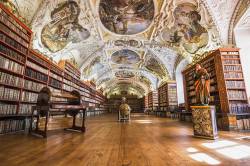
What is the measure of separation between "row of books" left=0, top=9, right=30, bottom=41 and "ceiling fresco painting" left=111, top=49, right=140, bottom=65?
382 inches

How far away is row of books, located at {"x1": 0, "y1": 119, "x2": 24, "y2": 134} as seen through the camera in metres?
4.17

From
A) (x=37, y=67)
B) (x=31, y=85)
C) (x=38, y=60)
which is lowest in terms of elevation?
(x=31, y=85)

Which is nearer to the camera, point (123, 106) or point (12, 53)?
point (12, 53)

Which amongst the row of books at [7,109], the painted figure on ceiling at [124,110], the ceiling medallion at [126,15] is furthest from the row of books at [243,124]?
the row of books at [7,109]

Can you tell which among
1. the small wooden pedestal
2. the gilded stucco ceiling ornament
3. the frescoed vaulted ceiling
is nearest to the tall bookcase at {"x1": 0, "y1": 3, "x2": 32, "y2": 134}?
the frescoed vaulted ceiling

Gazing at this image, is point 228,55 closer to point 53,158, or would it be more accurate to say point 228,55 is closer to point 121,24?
point 121,24

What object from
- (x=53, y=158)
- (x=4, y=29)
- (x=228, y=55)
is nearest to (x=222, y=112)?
(x=228, y=55)

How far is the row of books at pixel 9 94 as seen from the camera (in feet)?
13.7

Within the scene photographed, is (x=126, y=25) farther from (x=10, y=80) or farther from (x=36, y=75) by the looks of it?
(x=10, y=80)

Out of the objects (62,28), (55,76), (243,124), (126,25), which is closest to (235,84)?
(243,124)

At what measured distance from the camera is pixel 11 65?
450cm

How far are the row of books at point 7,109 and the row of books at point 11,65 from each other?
1.09m

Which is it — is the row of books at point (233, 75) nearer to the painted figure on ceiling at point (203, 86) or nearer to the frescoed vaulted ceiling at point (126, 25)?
the frescoed vaulted ceiling at point (126, 25)

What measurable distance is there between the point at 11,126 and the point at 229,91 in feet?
26.5
